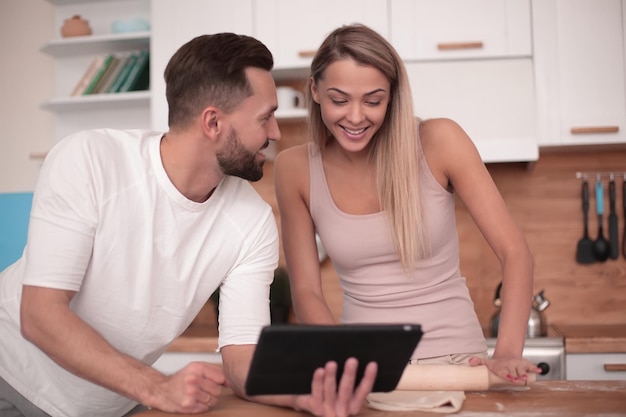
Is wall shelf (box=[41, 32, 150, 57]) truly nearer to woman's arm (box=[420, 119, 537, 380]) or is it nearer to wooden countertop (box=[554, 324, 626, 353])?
woman's arm (box=[420, 119, 537, 380])

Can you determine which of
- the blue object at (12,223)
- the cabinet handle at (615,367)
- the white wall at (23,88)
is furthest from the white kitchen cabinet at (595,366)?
the white wall at (23,88)

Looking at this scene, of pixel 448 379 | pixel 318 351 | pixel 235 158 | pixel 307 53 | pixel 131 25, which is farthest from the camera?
pixel 131 25

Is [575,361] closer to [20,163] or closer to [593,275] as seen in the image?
[593,275]

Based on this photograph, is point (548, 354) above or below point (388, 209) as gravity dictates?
below

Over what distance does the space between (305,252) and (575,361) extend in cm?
A: 161

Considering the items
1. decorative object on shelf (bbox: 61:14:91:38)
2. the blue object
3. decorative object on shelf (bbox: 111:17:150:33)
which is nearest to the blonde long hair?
the blue object

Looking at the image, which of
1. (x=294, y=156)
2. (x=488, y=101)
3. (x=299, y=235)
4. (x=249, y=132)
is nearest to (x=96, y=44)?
(x=488, y=101)

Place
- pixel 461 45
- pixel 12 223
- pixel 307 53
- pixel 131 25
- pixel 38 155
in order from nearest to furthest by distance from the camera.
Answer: pixel 12 223
pixel 461 45
pixel 307 53
pixel 131 25
pixel 38 155

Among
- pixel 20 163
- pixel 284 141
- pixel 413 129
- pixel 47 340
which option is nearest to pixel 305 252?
pixel 413 129

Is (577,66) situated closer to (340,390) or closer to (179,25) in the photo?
(179,25)

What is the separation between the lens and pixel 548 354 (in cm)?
304

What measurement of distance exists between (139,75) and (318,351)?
2.81 meters

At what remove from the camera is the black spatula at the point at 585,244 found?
3547 millimetres

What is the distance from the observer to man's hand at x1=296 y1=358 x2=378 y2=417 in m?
1.20
